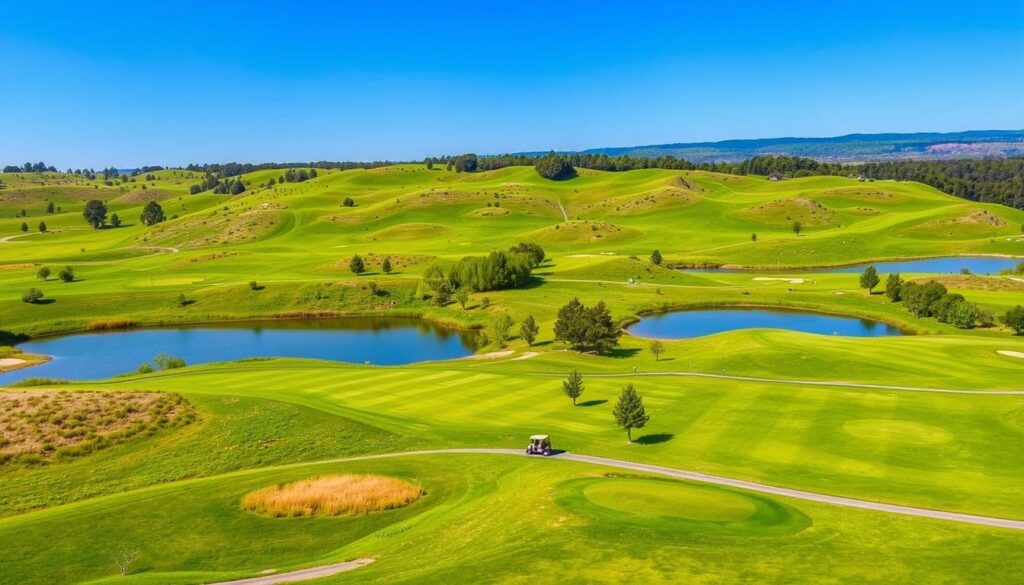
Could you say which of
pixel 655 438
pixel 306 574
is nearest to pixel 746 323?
pixel 655 438

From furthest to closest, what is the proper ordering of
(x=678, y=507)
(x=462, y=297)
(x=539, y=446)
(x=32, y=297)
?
(x=462, y=297) < (x=32, y=297) < (x=539, y=446) < (x=678, y=507)

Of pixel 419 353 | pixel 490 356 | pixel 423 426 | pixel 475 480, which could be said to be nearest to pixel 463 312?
pixel 419 353

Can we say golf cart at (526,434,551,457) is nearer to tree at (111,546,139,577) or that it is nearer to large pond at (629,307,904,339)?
tree at (111,546,139,577)

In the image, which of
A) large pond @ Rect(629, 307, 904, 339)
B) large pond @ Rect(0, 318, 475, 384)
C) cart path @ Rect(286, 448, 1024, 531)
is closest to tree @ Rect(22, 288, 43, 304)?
large pond @ Rect(0, 318, 475, 384)

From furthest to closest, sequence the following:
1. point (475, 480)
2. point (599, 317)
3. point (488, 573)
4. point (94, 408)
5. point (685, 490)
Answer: point (599, 317)
point (94, 408)
point (475, 480)
point (685, 490)
point (488, 573)

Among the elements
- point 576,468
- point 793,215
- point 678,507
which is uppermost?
point 793,215

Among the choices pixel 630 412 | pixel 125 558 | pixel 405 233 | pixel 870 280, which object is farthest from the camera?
pixel 405 233

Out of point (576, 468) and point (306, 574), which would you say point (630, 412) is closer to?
point (576, 468)

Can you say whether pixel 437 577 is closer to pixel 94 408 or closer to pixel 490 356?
pixel 94 408
